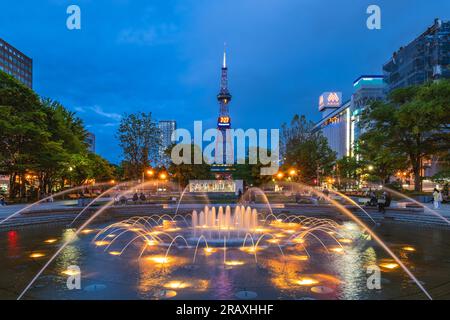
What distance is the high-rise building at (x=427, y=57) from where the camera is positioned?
87.0m

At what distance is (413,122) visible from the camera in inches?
1353

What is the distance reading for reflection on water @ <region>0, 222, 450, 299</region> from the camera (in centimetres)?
822

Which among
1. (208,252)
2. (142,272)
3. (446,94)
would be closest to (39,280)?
(142,272)

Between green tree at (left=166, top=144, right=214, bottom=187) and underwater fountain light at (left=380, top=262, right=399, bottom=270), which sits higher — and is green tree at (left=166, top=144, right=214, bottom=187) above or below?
above

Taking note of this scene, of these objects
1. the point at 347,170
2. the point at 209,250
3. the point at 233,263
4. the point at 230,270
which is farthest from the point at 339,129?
the point at 230,270

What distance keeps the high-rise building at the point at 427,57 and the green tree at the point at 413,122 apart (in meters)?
54.0

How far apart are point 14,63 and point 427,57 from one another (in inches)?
5744

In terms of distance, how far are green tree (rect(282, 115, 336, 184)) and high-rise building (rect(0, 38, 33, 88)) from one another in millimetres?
115148

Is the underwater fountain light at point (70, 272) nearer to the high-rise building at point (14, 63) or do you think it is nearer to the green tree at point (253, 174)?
the green tree at point (253, 174)

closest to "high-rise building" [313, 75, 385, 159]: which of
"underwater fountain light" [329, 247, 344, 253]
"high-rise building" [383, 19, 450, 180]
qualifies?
"high-rise building" [383, 19, 450, 180]

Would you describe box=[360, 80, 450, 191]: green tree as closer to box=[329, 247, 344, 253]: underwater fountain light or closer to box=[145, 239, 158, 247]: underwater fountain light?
box=[329, 247, 344, 253]: underwater fountain light

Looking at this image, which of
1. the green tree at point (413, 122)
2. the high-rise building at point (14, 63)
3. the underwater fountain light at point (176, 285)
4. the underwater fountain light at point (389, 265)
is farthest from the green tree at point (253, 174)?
the high-rise building at point (14, 63)

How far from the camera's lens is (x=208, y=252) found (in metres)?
12.9

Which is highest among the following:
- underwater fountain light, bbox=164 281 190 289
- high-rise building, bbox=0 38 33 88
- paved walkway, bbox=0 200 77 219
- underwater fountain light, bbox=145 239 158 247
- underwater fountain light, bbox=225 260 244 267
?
A: high-rise building, bbox=0 38 33 88
